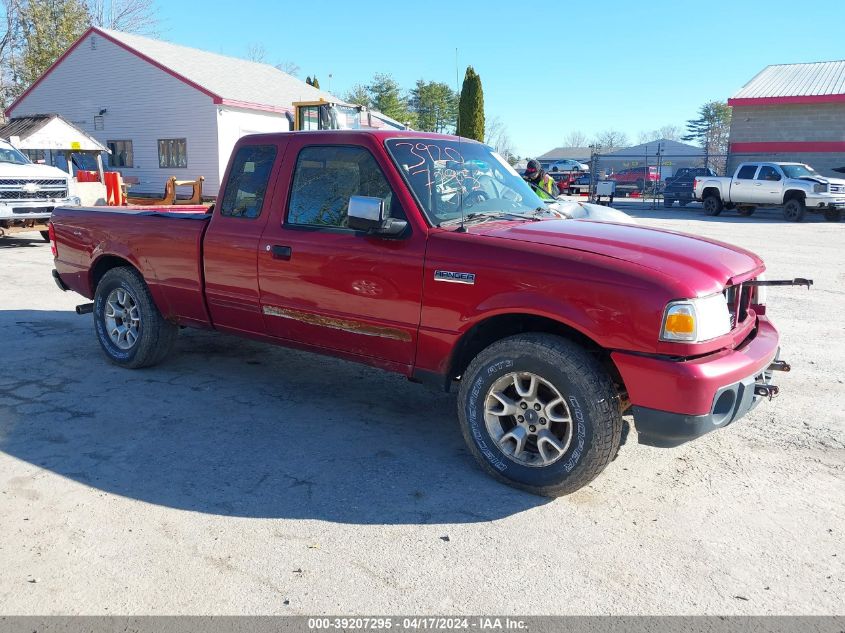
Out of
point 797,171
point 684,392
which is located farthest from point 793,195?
point 684,392

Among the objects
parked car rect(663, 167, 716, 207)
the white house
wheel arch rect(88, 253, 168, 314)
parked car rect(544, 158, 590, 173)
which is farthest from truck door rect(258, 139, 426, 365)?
parked car rect(544, 158, 590, 173)

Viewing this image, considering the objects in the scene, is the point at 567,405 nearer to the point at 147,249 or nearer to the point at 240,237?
the point at 240,237

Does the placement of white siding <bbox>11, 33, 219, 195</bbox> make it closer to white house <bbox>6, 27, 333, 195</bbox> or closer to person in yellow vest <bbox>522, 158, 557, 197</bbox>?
white house <bbox>6, 27, 333, 195</bbox>

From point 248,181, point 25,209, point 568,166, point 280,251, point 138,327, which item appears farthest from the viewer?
point 568,166

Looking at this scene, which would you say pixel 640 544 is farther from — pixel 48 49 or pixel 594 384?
pixel 48 49

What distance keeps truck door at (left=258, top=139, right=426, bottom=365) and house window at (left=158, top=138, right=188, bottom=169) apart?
85.5 feet

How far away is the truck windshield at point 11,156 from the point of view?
1403 centimetres

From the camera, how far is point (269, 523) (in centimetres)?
333

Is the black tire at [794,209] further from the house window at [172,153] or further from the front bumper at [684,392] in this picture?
the house window at [172,153]

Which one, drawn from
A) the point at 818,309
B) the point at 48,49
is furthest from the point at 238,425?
the point at 48,49

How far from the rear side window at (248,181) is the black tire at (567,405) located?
207 centimetres

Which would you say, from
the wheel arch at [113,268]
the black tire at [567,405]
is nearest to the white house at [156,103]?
the wheel arch at [113,268]

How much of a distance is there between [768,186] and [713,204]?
222 centimetres

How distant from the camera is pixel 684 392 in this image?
3.14m
